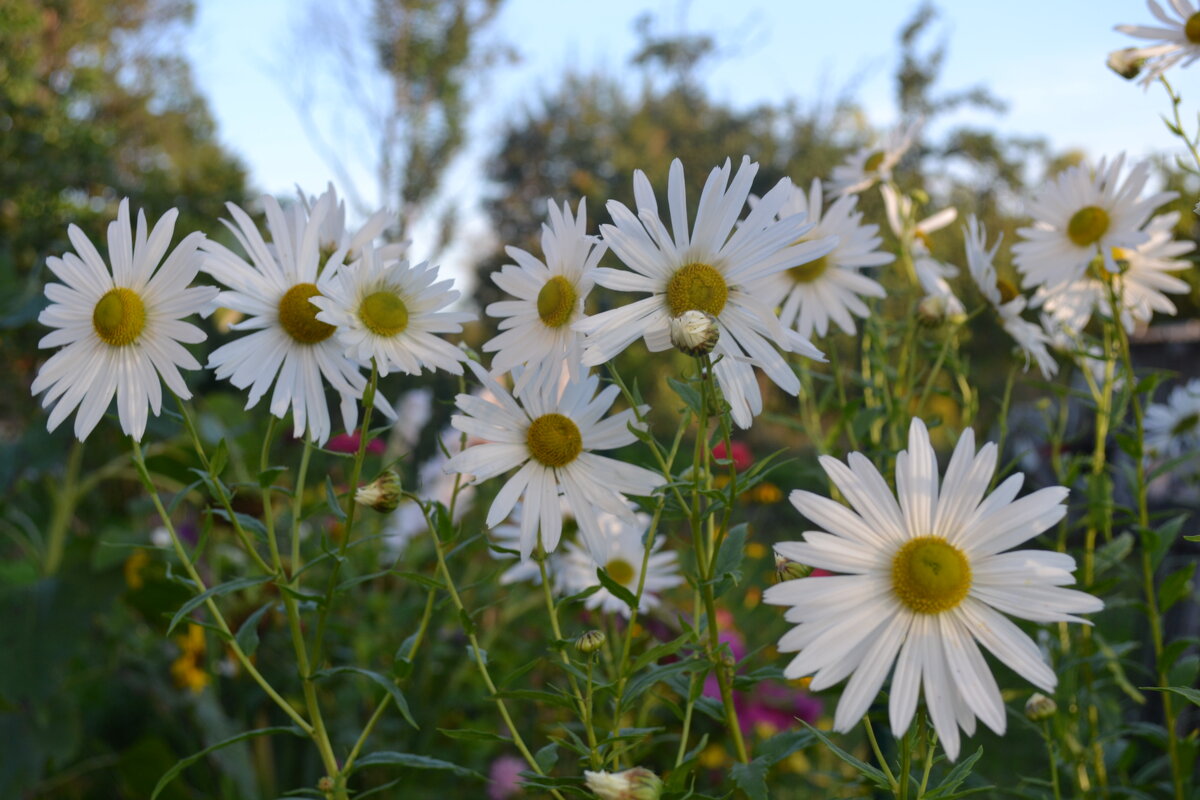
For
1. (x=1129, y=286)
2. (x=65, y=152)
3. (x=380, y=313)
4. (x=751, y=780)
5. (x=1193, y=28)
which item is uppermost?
(x=65, y=152)

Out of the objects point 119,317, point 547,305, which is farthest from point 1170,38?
point 119,317

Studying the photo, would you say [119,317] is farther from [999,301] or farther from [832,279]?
[999,301]

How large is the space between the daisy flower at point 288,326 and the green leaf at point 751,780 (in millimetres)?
384

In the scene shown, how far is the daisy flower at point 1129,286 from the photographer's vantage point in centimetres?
122

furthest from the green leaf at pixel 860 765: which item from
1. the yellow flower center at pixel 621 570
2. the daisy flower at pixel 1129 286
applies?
the daisy flower at pixel 1129 286

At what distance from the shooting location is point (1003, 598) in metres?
0.60

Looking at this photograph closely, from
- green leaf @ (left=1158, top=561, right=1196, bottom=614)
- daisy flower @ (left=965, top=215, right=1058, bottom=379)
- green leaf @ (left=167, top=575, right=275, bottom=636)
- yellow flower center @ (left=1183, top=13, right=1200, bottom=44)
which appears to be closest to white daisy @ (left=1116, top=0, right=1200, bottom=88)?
yellow flower center @ (left=1183, top=13, right=1200, bottom=44)

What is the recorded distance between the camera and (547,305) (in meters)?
0.74

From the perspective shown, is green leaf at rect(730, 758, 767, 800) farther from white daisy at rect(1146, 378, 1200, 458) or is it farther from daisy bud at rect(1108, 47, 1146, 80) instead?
white daisy at rect(1146, 378, 1200, 458)

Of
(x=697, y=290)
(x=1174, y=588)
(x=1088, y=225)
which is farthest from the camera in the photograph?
(x=1088, y=225)

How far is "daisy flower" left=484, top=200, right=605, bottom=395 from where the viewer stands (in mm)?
740

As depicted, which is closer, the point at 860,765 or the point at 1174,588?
the point at 860,765

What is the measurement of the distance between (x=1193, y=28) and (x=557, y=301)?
2.75 ft

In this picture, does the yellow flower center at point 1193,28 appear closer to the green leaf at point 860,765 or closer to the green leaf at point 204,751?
the green leaf at point 860,765
